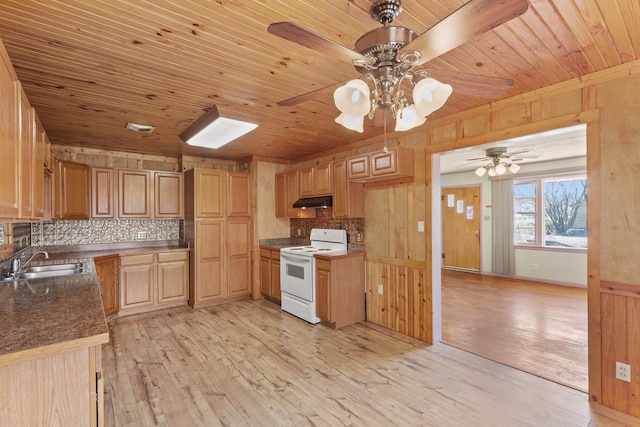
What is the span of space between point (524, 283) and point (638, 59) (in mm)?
5101

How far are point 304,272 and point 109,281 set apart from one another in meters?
2.54

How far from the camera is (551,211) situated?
6195mm

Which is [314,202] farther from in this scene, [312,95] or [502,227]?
[502,227]

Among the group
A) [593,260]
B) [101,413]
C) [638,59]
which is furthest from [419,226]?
[101,413]

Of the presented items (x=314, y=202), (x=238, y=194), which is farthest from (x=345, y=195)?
(x=238, y=194)

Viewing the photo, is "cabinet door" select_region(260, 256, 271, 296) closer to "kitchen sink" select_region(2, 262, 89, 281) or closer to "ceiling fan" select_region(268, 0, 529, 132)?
"kitchen sink" select_region(2, 262, 89, 281)

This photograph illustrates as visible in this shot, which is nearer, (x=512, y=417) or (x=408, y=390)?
(x=512, y=417)

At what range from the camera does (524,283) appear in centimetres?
612

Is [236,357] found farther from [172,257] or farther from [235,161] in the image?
[235,161]

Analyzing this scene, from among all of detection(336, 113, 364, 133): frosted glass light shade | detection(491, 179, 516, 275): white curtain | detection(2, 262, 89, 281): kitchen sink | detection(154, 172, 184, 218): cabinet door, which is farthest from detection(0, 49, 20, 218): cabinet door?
detection(491, 179, 516, 275): white curtain

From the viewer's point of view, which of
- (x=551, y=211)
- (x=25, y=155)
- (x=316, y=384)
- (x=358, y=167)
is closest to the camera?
(x=25, y=155)

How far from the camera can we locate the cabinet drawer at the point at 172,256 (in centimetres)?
454

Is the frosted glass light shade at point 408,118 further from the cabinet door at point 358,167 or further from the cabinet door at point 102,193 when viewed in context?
the cabinet door at point 102,193

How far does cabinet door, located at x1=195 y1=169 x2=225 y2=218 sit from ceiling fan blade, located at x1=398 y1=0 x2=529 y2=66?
157 inches
